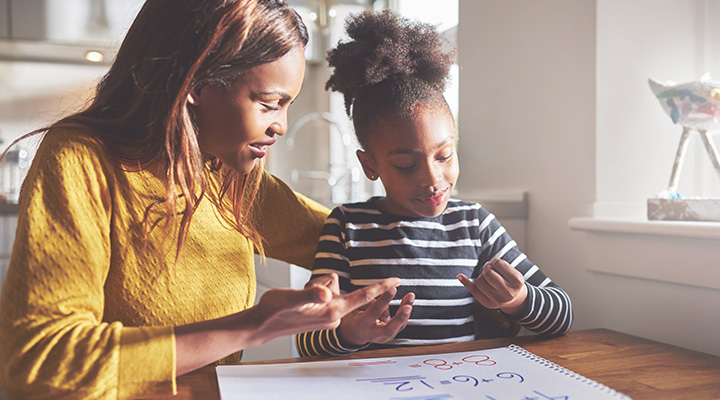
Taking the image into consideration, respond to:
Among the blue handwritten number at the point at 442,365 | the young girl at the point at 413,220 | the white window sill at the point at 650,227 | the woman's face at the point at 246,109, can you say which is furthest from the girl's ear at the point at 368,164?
the white window sill at the point at 650,227

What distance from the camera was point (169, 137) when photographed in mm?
735

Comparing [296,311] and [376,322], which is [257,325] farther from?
[376,322]

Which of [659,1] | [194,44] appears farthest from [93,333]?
[659,1]

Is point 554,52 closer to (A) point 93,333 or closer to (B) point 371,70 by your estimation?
(B) point 371,70

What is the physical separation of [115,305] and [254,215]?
1.05 ft

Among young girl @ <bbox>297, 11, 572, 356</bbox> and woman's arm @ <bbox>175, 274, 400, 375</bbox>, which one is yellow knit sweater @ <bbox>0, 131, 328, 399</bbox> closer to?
woman's arm @ <bbox>175, 274, 400, 375</bbox>

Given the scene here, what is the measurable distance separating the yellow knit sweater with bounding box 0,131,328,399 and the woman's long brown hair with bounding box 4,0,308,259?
0.12 feet

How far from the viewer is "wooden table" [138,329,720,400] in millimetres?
693

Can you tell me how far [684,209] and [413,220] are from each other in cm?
48

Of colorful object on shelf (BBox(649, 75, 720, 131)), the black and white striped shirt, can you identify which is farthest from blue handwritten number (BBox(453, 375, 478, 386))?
colorful object on shelf (BBox(649, 75, 720, 131))

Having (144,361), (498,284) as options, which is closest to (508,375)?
(498,284)

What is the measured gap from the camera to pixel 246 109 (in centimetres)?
77

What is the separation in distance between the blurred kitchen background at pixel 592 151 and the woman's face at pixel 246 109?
250mm

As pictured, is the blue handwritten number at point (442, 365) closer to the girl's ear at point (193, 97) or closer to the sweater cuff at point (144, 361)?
the sweater cuff at point (144, 361)
